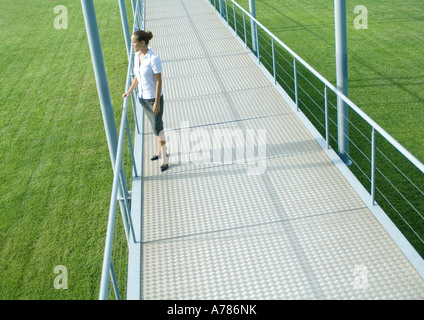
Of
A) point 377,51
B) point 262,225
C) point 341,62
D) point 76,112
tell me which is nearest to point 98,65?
point 262,225

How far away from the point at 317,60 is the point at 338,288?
7.05 metres

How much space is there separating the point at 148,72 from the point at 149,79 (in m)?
0.06

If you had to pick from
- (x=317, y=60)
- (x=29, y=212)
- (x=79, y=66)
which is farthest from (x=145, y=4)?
(x=29, y=212)

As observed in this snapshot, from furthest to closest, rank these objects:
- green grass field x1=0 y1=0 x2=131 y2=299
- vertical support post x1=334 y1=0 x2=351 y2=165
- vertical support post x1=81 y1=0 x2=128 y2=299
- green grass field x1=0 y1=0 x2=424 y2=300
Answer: green grass field x1=0 y1=0 x2=424 y2=300 → green grass field x1=0 y1=0 x2=131 y2=299 → vertical support post x1=334 y1=0 x2=351 y2=165 → vertical support post x1=81 y1=0 x2=128 y2=299

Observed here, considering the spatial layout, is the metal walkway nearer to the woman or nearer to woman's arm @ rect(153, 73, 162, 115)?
the woman

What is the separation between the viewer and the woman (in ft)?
13.5

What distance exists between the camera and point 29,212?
627 centimetres

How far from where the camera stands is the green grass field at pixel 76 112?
551cm

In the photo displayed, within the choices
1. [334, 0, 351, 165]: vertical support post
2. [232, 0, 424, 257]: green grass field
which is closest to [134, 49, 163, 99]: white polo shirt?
[232, 0, 424, 257]: green grass field

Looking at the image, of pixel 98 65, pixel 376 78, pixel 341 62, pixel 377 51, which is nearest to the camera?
pixel 98 65

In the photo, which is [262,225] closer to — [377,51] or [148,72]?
[148,72]

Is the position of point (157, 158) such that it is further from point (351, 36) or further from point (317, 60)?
Result: point (351, 36)

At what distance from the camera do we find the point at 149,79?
4254 mm

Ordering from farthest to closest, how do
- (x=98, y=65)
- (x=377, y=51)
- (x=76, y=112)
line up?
(x=377, y=51), (x=76, y=112), (x=98, y=65)
